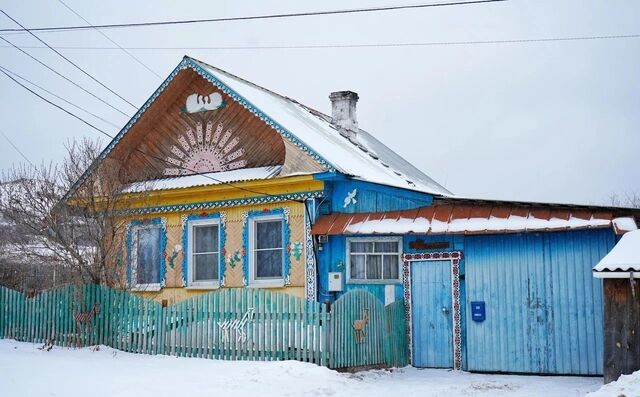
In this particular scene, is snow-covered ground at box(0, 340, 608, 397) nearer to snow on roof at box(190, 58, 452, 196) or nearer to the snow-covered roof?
the snow-covered roof

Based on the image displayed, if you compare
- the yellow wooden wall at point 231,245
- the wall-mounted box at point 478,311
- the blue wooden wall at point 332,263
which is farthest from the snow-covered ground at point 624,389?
the yellow wooden wall at point 231,245

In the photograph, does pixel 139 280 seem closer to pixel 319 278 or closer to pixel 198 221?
pixel 198 221

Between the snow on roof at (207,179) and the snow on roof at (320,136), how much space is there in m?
1.17

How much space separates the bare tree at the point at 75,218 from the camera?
49.9 feet

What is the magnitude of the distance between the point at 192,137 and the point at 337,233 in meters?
5.35

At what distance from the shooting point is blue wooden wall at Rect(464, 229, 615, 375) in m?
13.0

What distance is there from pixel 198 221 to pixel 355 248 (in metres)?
4.21

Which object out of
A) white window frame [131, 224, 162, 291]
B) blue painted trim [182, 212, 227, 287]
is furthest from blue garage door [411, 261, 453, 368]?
white window frame [131, 224, 162, 291]

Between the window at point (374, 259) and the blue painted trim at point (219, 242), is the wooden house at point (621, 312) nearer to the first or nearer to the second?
the window at point (374, 259)

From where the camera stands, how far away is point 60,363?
470 inches

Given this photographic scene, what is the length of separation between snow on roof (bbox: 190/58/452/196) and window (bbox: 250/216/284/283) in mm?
2023

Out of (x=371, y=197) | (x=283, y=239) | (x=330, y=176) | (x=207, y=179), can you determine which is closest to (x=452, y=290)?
(x=371, y=197)

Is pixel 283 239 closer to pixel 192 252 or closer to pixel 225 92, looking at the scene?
pixel 192 252

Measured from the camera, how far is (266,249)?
16.6 meters
